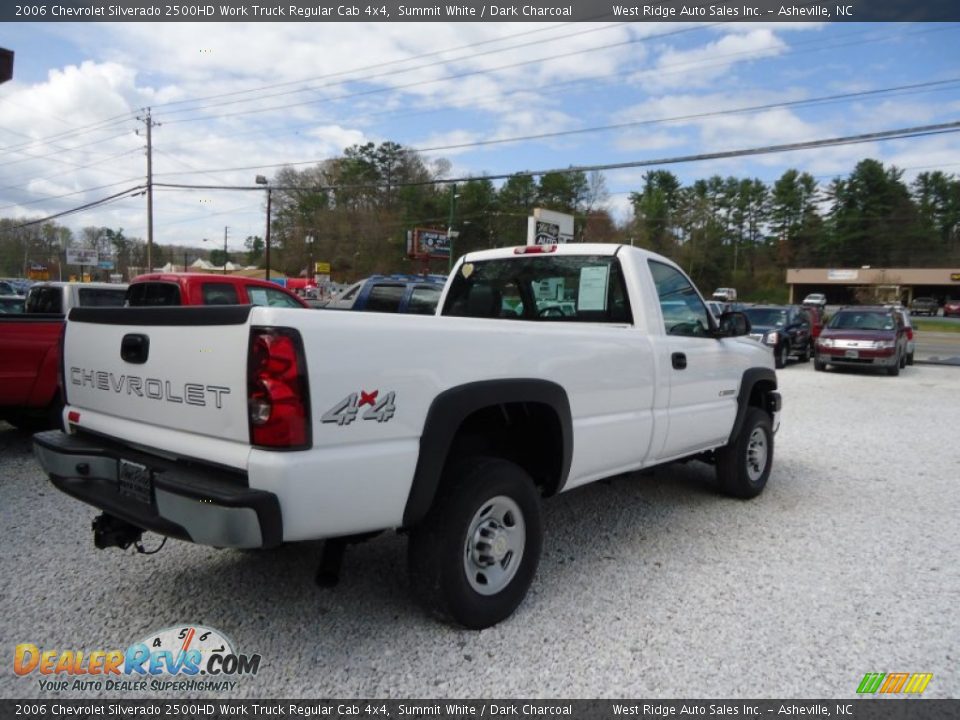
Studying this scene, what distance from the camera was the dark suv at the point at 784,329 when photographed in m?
17.6

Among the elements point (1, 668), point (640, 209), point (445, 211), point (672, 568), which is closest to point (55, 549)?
point (1, 668)

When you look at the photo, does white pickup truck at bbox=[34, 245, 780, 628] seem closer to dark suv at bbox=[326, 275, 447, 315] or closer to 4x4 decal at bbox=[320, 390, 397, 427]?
4x4 decal at bbox=[320, 390, 397, 427]

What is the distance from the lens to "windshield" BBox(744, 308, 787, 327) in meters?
18.4

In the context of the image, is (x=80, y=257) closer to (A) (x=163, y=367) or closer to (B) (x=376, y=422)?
(A) (x=163, y=367)

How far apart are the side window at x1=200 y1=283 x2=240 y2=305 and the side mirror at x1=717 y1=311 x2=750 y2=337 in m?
6.82

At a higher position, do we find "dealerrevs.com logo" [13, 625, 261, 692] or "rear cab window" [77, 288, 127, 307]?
"rear cab window" [77, 288, 127, 307]

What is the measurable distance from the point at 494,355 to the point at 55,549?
10.1 ft

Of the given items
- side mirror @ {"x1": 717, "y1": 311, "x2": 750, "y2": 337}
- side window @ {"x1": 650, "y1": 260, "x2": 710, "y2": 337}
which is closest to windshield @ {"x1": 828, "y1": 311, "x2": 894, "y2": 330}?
side mirror @ {"x1": 717, "y1": 311, "x2": 750, "y2": 337}

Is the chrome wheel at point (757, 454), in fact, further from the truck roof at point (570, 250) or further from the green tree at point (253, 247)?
the green tree at point (253, 247)

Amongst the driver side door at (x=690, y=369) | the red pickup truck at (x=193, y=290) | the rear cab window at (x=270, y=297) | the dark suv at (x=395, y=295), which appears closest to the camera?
the driver side door at (x=690, y=369)

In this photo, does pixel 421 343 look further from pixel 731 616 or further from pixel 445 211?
pixel 445 211

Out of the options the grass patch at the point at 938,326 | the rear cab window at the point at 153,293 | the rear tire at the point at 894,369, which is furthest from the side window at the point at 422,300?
the grass patch at the point at 938,326

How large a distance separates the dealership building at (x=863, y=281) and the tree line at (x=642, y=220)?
106 inches

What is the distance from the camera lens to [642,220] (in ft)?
270
